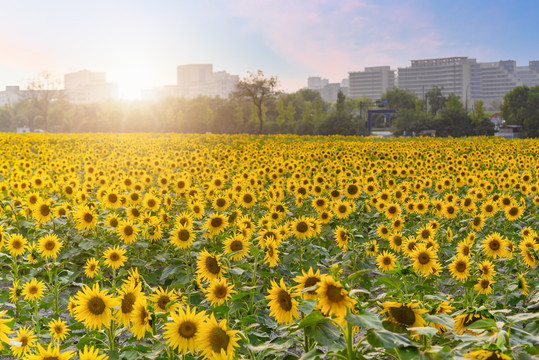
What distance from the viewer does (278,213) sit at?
6.83 metres

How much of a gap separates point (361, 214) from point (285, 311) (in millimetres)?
6324

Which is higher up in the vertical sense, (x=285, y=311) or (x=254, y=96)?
(x=254, y=96)

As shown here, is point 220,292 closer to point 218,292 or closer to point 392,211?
point 218,292

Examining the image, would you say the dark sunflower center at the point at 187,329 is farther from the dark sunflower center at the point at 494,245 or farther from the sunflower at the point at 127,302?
the dark sunflower center at the point at 494,245

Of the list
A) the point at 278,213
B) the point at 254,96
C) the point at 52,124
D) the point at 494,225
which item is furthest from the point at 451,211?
the point at 52,124

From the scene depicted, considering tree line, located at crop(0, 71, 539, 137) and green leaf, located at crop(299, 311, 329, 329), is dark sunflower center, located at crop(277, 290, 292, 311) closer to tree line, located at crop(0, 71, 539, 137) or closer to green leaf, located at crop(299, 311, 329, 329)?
green leaf, located at crop(299, 311, 329, 329)

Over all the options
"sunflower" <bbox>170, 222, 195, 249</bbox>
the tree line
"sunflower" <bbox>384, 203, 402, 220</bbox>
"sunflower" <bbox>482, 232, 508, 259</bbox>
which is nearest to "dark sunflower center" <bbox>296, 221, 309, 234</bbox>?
"sunflower" <bbox>170, 222, 195, 249</bbox>

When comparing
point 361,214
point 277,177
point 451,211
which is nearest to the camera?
point 451,211

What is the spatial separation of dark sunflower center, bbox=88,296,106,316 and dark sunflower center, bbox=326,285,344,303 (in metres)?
1.59

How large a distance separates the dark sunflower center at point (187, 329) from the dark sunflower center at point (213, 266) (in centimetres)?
131

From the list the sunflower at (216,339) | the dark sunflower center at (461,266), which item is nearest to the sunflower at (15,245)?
the sunflower at (216,339)

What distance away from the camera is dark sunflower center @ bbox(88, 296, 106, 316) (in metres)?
2.90

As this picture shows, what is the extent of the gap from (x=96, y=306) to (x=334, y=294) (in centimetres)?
164

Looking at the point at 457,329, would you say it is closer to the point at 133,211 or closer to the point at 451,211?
the point at 133,211
